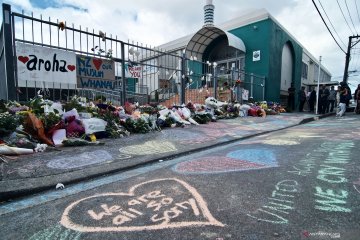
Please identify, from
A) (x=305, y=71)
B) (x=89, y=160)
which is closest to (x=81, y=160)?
(x=89, y=160)

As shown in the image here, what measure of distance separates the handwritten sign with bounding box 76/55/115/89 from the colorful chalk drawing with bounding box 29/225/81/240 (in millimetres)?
4862

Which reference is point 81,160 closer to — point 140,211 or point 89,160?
point 89,160

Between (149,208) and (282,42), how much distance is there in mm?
17675

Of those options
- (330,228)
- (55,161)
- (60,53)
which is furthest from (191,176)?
(60,53)

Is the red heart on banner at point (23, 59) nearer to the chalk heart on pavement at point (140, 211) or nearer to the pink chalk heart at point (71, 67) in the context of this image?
the pink chalk heart at point (71, 67)

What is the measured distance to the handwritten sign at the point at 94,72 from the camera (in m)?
6.11

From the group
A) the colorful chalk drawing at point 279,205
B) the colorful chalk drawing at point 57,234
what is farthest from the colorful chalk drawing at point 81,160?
the colorful chalk drawing at point 279,205

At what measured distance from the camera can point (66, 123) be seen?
4.75 m

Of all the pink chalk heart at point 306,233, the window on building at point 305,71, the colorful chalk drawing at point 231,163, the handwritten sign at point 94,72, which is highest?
the window on building at point 305,71

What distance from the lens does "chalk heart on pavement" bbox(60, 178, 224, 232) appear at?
6.17ft

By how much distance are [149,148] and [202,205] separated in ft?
7.76

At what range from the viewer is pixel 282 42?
16969 mm

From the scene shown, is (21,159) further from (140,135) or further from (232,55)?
(232,55)

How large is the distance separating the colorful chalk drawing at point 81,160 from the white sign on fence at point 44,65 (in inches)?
107
